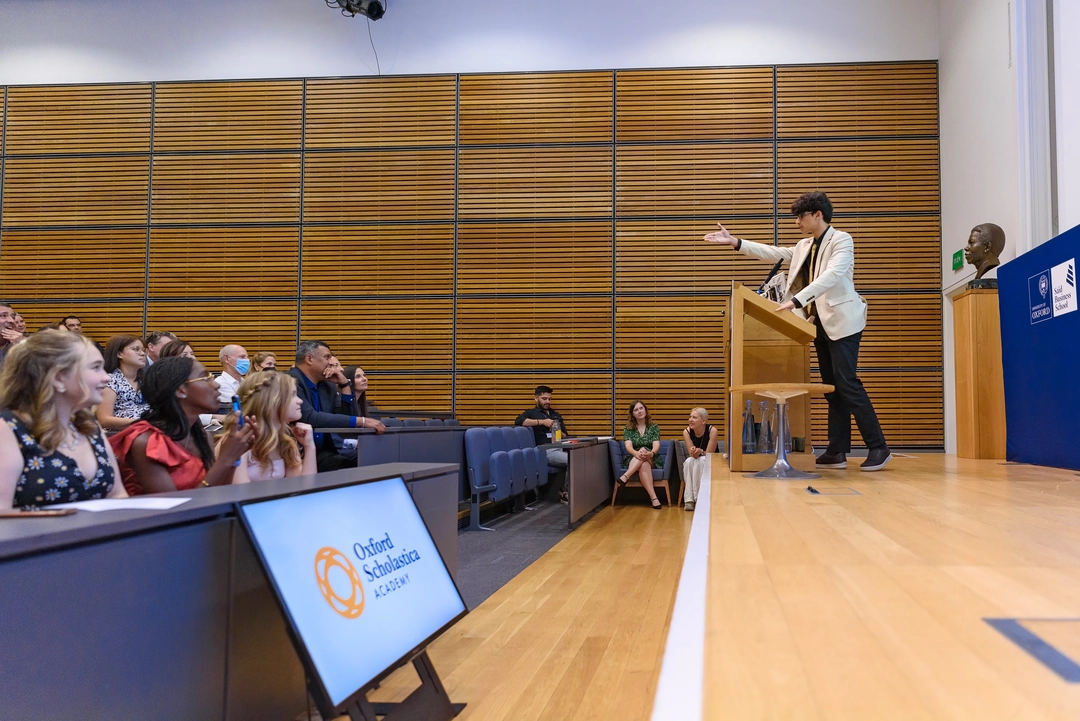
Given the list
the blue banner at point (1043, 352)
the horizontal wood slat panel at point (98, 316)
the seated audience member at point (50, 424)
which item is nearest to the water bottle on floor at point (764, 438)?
the blue banner at point (1043, 352)

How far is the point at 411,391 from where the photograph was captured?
773 centimetres

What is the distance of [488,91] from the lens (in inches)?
306

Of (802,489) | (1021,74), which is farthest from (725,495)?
(1021,74)

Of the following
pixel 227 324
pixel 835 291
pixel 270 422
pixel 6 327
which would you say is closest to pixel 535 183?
pixel 227 324

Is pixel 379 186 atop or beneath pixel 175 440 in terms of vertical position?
atop

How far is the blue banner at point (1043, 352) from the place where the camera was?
357 centimetres

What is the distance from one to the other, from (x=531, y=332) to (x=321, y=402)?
3.19m

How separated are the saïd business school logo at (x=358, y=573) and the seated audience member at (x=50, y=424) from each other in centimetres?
64

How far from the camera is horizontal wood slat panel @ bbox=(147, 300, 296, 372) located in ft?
25.6

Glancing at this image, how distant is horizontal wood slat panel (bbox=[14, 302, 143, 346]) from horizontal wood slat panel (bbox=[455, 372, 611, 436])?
10.7ft

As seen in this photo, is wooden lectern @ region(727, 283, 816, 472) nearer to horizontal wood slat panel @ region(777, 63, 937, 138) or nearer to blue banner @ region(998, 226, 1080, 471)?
blue banner @ region(998, 226, 1080, 471)

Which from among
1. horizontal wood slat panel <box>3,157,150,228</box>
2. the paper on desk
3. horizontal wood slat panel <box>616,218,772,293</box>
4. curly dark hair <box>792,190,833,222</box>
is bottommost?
the paper on desk

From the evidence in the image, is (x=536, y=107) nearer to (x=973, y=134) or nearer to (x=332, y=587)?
(x=973, y=134)

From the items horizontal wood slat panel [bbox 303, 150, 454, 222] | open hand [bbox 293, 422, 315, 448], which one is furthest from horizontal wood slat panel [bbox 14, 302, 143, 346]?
open hand [bbox 293, 422, 315, 448]
